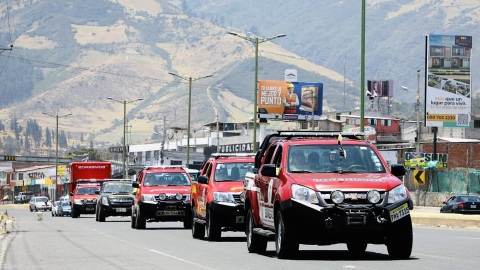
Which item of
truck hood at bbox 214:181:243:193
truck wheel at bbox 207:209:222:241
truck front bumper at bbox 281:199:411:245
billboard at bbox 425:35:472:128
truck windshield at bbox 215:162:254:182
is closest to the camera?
truck front bumper at bbox 281:199:411:245

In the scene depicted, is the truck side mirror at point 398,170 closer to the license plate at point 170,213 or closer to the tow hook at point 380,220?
the tow hook at point 380,220

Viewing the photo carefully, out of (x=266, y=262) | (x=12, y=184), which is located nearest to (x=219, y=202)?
(x=266, y=262)

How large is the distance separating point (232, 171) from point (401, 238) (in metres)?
9.42

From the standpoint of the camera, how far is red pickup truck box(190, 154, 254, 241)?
22547 mm

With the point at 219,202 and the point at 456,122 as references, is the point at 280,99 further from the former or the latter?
the point at 219,202

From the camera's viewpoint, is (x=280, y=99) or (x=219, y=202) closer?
(x=219, y=202)

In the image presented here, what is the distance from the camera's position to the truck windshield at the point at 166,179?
32062 millimetres

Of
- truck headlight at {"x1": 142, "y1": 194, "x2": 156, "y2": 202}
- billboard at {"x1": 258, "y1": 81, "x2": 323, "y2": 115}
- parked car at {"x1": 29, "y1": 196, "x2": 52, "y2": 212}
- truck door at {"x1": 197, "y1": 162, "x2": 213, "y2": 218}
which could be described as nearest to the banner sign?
billboard at {"x1": 258, "y1": 81, "x2": 323, "y2": 115}

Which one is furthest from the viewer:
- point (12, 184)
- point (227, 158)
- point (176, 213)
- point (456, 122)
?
point (12, 184)

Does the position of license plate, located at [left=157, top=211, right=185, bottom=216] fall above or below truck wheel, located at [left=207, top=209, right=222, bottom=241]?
below

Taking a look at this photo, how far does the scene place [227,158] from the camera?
24578mm

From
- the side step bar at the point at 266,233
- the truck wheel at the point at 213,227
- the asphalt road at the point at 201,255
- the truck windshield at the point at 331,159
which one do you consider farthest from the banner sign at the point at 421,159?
the truck windshield at the point at 331,159

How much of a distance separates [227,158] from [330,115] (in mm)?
137688

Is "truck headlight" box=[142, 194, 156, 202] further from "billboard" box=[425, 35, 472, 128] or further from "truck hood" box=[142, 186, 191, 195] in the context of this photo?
"billboard" box=[425, 35, 472, 128]
